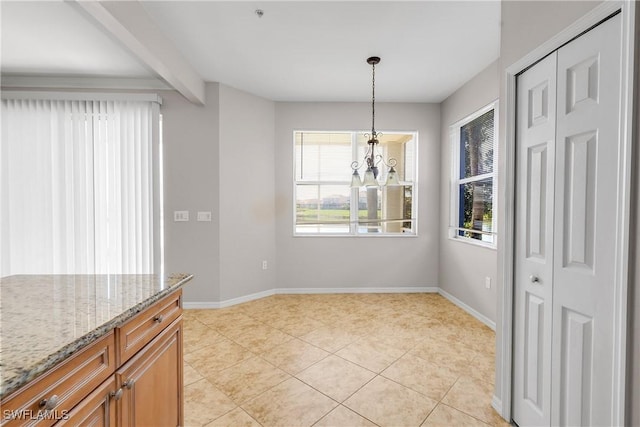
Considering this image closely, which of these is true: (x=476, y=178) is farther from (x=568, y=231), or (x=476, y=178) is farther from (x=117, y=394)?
(x=117, y=394)

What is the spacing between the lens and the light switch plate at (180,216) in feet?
11.6

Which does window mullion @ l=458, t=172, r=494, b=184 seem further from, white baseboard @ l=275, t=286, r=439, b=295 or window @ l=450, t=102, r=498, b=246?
white baseboard @ l=275, t=286, r=439, b=295

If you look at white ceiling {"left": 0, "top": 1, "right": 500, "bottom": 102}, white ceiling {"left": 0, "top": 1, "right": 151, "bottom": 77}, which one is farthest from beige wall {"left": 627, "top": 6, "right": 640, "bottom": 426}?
white ceiling {"left": 0, "top": 1, "right": 151, "bottom": 77}

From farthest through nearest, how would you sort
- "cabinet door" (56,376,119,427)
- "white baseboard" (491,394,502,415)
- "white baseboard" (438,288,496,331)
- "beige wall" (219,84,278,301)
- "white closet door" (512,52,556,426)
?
"beige wall" (219,84,278,301)
"white baseboard" (438,288,496,331)
"white baseboard" (491,394,502,415)
"white closet door" (512,52,556,426)
"cabinet door" (56,376,119,427)

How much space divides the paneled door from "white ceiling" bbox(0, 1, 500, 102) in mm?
1229

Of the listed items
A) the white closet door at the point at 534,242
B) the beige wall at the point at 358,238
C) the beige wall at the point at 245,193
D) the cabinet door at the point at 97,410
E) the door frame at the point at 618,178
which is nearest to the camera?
the cabinet door at the point at 97,410

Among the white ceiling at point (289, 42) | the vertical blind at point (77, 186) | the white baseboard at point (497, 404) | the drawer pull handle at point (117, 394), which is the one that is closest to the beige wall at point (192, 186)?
the vertical blind at point (77, 186)

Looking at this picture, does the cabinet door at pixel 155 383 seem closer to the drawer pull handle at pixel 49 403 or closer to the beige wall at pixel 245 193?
the drawer pull handle at pixel 49 403

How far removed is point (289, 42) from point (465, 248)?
3.12 m

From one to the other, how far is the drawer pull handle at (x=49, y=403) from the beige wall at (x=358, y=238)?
344 centimetres

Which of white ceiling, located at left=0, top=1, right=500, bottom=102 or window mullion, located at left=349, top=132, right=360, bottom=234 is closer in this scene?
white ceiling, located at left=0, top=1, right=500, bottom=102

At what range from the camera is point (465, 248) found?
11.6 feet

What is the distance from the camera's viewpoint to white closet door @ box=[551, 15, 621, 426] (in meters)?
1.17

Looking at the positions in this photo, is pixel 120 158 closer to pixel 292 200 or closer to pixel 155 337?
pixel 292 200
